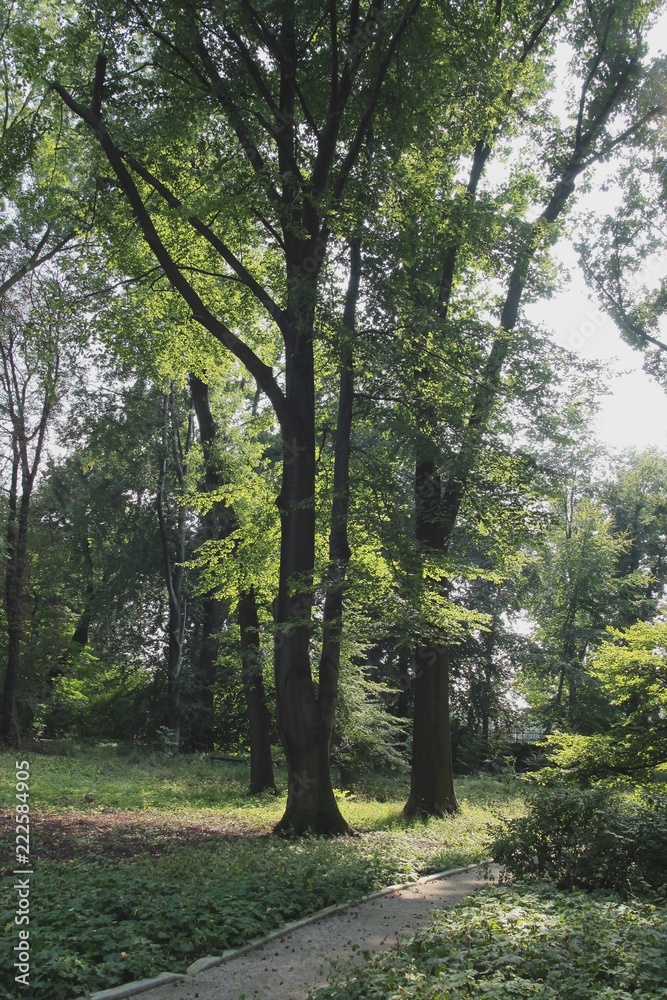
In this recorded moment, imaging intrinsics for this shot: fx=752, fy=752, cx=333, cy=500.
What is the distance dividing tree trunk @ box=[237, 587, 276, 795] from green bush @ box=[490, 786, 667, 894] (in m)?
7.57

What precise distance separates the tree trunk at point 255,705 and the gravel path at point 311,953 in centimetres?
778

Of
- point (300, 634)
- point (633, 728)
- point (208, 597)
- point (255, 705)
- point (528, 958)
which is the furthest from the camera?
point (208, 597)

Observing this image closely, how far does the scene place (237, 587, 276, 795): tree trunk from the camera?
14984mm

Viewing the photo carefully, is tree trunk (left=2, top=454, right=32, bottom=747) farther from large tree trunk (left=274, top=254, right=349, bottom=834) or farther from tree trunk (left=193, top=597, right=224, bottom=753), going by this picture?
large tree trunk (left=274, top=254, right=349, bottom=834)

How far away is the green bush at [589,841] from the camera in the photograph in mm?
6617

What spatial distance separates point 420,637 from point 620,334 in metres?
9.37

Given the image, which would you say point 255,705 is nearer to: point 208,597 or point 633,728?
point 633,728

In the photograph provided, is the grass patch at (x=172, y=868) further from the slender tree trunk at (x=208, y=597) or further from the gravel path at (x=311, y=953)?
the slender tree trunk at (x=208, y=597)

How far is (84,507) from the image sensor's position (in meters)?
26.1

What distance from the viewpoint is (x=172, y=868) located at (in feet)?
23.3

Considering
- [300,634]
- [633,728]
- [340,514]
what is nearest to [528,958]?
[633,728]

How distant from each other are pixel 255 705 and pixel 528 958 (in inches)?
460

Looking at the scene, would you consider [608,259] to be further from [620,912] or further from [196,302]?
[620,912]

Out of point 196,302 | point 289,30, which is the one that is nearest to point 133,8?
point 289,30
